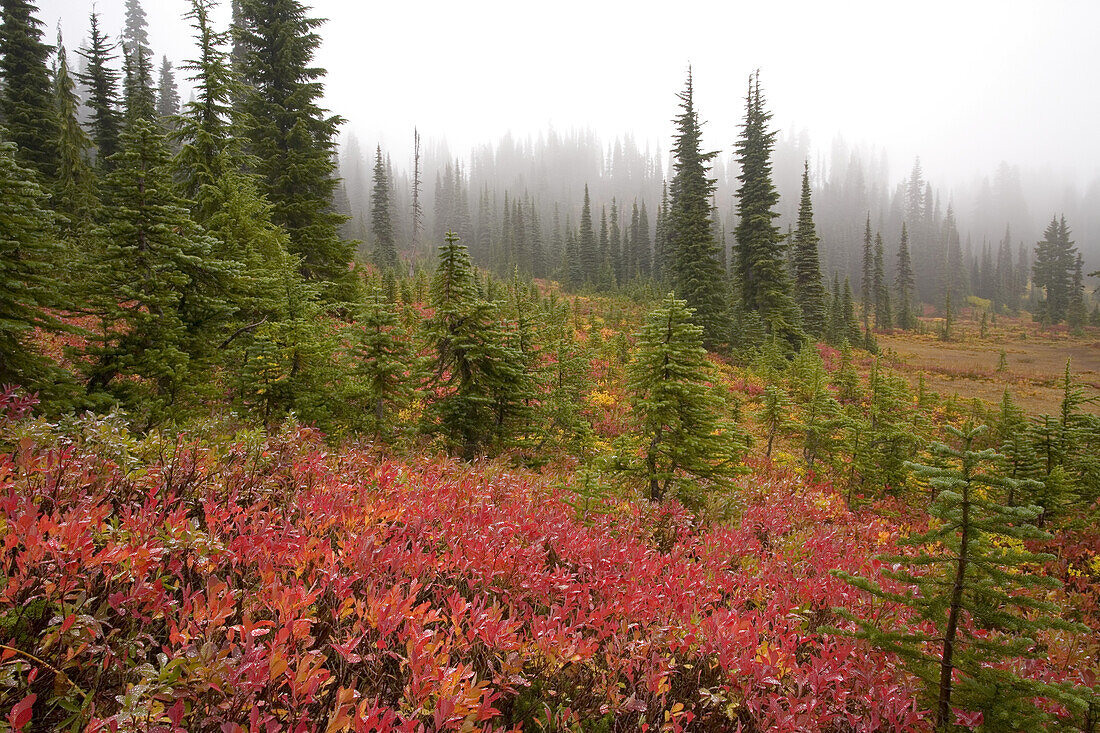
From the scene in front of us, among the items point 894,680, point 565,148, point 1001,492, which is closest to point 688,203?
point 1001,492

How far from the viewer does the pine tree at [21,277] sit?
17.0ft

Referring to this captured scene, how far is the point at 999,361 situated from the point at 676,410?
154ft

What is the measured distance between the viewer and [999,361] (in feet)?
126

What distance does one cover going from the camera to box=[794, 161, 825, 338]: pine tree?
121 feet

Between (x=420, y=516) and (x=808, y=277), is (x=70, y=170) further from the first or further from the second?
(x=808, y=277)

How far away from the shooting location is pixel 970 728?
8.91 feet

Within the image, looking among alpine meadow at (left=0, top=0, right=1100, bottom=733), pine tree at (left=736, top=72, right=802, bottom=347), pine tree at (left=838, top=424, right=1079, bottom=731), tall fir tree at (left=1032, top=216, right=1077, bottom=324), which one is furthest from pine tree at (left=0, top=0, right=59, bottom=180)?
tall fir tree at (left=1032, top=216, right=1077, bottom=324)

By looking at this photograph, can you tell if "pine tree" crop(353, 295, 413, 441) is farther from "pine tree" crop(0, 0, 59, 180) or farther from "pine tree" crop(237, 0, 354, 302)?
"pine tree" crop(0, 0, 59, 180)

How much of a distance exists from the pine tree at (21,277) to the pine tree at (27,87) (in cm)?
2824

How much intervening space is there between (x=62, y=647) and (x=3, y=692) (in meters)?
0.32

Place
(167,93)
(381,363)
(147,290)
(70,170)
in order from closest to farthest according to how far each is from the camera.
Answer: (147,290) < (381,363) < (70,170) < (167,93)

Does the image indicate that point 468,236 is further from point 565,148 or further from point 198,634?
point 198,634

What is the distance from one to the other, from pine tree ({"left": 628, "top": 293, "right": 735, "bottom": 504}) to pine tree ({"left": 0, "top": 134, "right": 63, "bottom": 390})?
802cm

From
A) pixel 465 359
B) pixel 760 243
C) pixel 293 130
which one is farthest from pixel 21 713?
pixel 760 243
